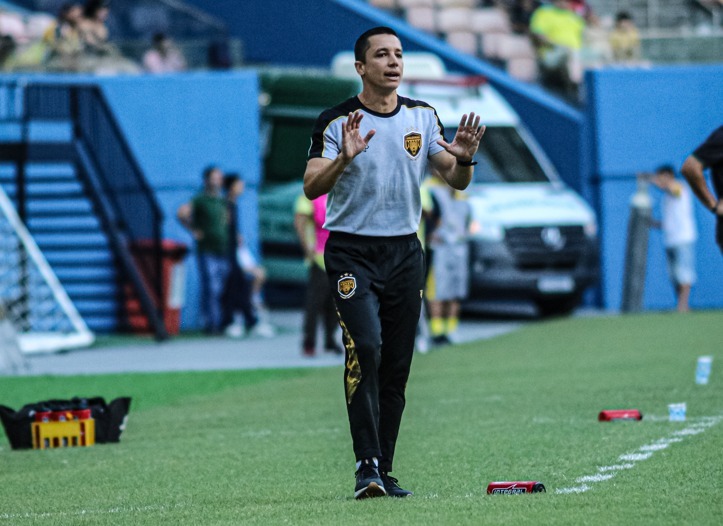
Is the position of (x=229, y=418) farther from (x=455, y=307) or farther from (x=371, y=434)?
(x=455, y=307)

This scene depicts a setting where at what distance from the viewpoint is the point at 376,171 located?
7.44 m

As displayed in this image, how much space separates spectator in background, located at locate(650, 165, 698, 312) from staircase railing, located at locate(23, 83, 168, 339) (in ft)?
23.9

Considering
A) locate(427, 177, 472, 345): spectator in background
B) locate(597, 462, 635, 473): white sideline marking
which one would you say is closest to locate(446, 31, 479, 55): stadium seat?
locate(427, 177, 472, 345): spectator in background

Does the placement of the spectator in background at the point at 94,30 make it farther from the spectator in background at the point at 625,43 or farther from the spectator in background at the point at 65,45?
the spectator in background at the point at 625,43

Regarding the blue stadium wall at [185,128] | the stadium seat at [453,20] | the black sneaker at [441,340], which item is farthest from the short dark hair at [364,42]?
the stadium seat at [453,20]

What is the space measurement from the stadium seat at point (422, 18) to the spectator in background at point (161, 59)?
424 cm

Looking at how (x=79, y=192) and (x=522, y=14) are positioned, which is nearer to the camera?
(x=79, y=192)

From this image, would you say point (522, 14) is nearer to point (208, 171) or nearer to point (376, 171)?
point (208, 171)

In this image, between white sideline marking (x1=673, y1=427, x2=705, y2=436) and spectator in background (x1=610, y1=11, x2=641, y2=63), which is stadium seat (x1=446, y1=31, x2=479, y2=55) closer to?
spectator in background (x1=610, y1=11, x2=641, y2=63)

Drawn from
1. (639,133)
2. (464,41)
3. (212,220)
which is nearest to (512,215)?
(212,220)

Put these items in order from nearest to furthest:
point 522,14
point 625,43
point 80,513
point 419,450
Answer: point 80,513, point 419,450, point 625,43, point 522,14

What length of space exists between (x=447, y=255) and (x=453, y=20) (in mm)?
9738

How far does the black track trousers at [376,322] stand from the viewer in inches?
291

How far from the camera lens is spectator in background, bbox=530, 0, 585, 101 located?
2577cm
